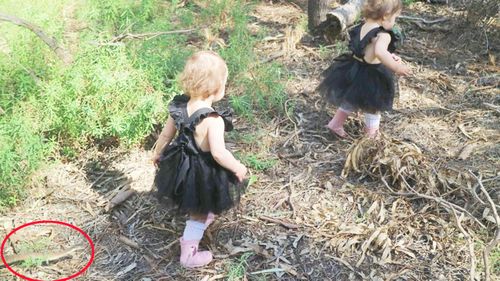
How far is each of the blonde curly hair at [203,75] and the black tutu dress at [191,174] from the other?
114 mm

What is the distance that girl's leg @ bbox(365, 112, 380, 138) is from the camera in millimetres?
3992

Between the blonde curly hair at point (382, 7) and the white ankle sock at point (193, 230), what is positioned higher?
the blonde curly hair at point (382, 7)

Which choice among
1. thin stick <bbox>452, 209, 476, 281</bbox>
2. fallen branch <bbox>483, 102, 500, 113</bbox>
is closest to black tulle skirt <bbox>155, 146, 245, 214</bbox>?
thin stick <bbox>452, 209, 476, 281</bbox>

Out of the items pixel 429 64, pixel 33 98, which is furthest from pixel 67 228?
pixel 429 64

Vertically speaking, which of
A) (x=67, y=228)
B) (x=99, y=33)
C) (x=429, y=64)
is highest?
(x=99, y=33)

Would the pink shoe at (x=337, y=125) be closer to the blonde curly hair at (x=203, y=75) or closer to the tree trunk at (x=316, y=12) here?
the blonde curly hair at (x=203, y=75)

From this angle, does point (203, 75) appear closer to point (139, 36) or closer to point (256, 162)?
point (256, 162)

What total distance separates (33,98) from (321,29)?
3.08m

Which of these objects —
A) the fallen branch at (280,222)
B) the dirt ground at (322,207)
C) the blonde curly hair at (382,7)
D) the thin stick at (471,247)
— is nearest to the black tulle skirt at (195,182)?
the dirt ground at (322,207)

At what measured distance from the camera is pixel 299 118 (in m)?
4.43

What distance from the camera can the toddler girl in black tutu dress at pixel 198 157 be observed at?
2.76 meters

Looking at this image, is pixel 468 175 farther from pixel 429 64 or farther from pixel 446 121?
pixel 429 64

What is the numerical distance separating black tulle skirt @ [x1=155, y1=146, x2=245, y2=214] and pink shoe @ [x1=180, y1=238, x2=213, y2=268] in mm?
209

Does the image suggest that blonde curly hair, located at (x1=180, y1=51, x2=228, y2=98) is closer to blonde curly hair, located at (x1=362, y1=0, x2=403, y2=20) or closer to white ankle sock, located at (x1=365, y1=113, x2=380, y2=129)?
blonde curly hair, located at (x1=362, y1=0, x2=403, y2=20)
